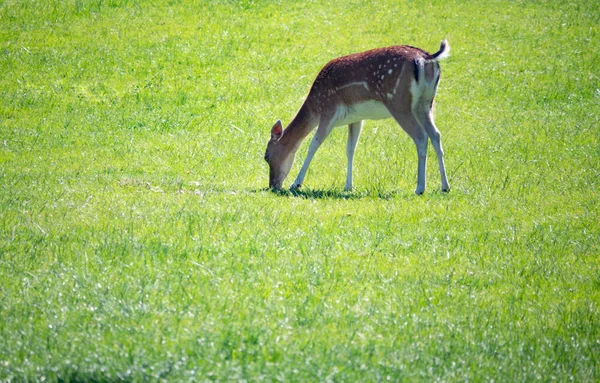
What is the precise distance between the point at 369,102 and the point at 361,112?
0.79ft

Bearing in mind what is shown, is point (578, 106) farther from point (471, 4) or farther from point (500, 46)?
point (471, 4)

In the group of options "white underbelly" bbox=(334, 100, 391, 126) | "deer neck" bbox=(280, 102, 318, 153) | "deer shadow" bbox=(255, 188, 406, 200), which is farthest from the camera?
"deer neck" bbox=(280, 102, 318, 153)

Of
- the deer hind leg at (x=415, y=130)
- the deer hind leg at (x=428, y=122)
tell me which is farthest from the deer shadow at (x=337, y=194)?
the deer hind leg at (x=428, y=122)

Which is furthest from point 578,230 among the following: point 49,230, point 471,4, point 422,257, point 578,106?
point 471,4

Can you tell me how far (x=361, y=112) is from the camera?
12.5 meters

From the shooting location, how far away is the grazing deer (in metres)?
11.8

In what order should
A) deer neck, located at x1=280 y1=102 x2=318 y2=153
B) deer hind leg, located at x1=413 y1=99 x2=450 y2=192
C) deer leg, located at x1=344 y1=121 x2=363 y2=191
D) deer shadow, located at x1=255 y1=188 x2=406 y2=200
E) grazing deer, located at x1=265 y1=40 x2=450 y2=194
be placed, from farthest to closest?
deer neck, located at x1=280 y1=102 x2=318 y2=153 → deer leg, located at x1=344 y1=121 x2=363 y2=191 → deer hind leg, located at x1=413 y1=99 x2=450 y2=192 → grazing deer, located at x1=265 y1=40 x2=450 y2=194 → deer shadow, located at x1=255 y1=188 x2=406 y2=200

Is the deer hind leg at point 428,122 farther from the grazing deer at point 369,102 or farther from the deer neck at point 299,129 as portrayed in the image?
the deer neck at point 299,129

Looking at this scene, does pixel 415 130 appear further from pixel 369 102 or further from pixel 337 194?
pixel 337 194

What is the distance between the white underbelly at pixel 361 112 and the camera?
12312mm

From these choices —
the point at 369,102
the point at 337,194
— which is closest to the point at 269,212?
the point at 337,194

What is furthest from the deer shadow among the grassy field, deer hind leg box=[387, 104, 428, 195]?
deer hind leg box=[387, 104, 428, 195]

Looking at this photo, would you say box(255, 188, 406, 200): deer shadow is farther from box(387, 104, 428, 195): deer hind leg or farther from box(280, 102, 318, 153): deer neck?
box(280, 102, 318, 153): deer neck

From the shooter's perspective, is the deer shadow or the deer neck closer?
the deer shadow
